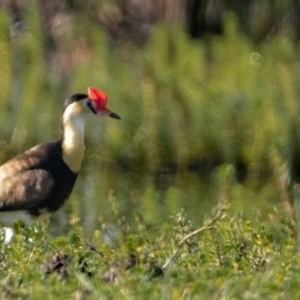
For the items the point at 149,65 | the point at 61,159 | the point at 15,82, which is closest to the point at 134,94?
the point at 149,65

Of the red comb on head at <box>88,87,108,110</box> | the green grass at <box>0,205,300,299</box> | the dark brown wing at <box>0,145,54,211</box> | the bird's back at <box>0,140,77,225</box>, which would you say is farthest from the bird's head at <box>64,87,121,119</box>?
the green grass at <box>0,205,300,299</box>

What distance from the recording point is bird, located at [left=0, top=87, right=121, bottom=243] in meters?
5.97

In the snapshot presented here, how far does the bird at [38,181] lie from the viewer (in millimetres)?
5973

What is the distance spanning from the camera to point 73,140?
6.49 meters

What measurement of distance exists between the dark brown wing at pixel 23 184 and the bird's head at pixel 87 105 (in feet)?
1.79

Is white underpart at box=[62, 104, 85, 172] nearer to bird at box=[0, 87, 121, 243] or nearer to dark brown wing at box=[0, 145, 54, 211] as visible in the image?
bird at box=[0, 87, 121, 243]

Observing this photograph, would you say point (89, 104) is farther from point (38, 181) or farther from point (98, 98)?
point (38, 181)

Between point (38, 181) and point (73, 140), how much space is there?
→ 1.57 ft

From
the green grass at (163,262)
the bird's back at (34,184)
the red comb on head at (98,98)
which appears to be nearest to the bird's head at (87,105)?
the red comb on head at (98,98)

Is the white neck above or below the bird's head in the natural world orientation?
below

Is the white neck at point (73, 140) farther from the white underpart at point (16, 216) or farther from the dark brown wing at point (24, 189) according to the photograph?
the white underpart at point (16, 216)

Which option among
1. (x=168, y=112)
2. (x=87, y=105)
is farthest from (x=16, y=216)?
(x=168, y=112)

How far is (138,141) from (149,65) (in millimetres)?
496

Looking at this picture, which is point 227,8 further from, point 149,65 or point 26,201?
point 26,201
